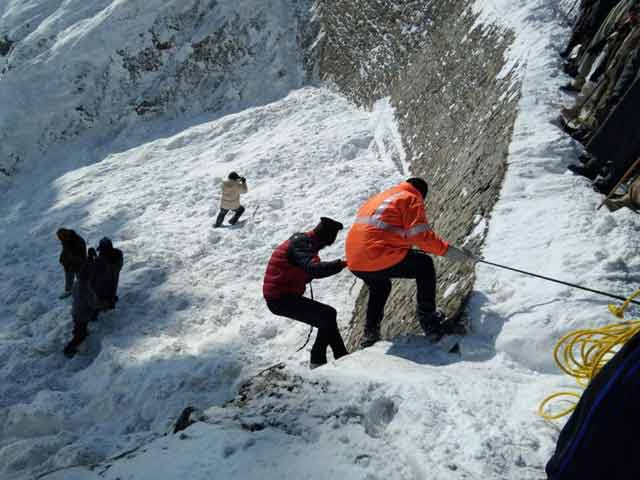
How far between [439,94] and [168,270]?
Answer: 6.58 metres

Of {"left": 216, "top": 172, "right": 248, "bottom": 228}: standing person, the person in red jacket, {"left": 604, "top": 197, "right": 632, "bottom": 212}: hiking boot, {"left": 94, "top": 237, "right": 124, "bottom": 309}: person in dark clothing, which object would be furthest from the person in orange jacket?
{"left": 216, "top": 172, "right": 248, "bottom": 228}: standing person

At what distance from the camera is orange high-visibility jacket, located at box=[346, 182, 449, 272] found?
414 centimetres

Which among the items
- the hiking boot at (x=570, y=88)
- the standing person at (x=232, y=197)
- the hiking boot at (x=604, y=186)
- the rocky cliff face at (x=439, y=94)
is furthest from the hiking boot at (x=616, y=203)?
the standing person at (x=232, y=197)

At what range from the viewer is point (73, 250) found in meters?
8.11

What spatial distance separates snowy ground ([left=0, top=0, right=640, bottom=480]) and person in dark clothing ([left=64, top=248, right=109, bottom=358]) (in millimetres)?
210

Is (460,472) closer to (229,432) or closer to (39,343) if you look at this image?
(229,432)

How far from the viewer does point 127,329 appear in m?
7.48

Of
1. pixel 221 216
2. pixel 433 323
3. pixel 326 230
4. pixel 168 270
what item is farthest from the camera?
pixel 221 216

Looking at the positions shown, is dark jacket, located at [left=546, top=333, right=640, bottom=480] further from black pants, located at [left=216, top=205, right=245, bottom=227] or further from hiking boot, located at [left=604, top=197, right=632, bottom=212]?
black pants, located at [left=216, top=205, right=245, bottom=227]

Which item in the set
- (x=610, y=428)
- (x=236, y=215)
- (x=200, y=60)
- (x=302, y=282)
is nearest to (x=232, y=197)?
(x=236, y=215)

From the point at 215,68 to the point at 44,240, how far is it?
984 cm

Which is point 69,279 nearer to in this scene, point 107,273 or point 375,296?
point 107,273

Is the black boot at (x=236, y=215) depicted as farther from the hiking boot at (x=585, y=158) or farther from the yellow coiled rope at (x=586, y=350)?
the yellow coiled rope at (x=586, y=350)

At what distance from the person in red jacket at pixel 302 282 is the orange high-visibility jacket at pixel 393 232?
0.47 metres
